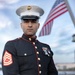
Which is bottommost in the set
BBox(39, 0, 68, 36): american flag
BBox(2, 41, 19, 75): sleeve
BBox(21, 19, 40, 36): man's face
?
BBox(2, 41, 19, 75): sleeve

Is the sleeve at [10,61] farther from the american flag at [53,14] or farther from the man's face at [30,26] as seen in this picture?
the american flag at [53,14]

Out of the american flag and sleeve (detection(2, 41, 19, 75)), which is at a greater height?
the american flag

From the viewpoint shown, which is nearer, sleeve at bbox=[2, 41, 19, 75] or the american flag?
sleeve at bbox=[2, 41, 19, 75]

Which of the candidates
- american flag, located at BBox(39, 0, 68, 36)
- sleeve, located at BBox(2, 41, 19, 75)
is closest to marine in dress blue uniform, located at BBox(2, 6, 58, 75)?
sleeve, located at BBox(2, 41, 19, 75)

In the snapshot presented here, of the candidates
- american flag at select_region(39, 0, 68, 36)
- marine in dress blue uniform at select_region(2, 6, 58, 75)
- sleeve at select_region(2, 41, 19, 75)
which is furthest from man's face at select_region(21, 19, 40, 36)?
american flag at select_region(39, 0, 68, 36)

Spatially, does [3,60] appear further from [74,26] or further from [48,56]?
[74,26]

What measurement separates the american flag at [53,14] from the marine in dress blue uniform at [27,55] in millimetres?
3818

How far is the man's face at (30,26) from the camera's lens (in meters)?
2.56

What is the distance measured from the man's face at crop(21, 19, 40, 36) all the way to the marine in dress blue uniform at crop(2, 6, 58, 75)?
0.10ft

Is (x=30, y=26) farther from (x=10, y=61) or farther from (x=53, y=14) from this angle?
(x=53, y=14)

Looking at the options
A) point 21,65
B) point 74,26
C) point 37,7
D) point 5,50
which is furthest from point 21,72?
point 74,26

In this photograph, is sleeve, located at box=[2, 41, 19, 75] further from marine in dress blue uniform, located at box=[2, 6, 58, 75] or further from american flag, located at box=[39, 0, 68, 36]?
american flag, located at box=[39, 0, 68, 36]

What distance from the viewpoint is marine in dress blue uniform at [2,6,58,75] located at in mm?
2535

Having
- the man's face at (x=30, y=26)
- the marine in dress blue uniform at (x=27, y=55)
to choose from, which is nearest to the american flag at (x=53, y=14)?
the marine in dress blue uniform at (x=27, y=55)
